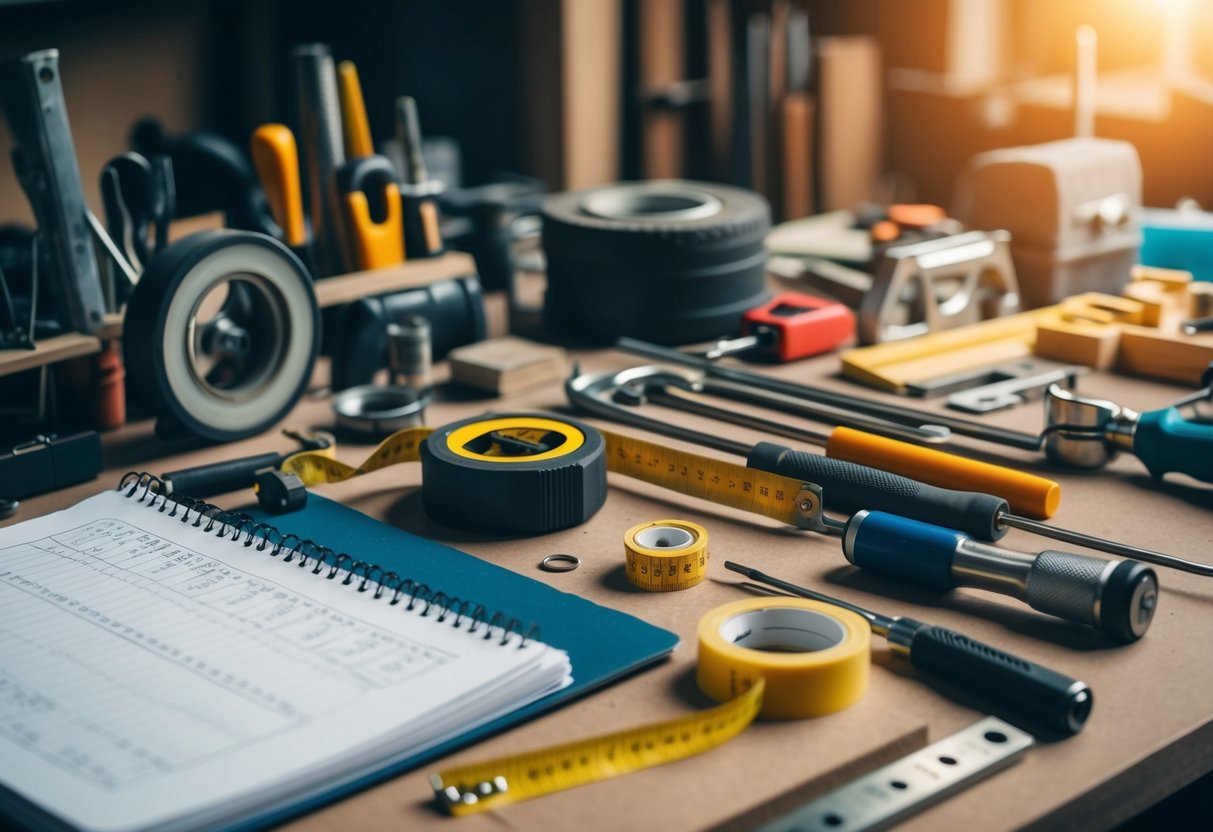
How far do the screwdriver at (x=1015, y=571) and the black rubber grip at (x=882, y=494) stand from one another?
39mm

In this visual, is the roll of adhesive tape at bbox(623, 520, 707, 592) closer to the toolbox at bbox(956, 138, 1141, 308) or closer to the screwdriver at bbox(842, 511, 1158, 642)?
the screwdriver at bbox(842, 511, 1158, 642)

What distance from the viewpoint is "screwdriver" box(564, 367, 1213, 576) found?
968 mm

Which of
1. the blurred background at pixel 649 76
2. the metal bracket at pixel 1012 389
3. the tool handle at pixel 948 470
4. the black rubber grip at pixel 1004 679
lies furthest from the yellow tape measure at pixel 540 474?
the blurred background at pixel 649 76

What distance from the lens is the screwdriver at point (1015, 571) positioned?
848mm

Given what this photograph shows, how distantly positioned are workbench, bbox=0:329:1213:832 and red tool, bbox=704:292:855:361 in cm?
30

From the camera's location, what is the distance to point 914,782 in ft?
2.33

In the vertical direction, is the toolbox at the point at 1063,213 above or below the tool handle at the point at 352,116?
below

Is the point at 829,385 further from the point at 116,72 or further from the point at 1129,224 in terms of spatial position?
the point at 116,72

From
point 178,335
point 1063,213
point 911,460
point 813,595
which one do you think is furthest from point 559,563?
point 1063,213

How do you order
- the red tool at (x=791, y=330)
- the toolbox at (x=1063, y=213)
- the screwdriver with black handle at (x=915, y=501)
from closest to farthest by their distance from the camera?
the screwdriver with black handle at (x=915, y=501) → the red tool at (x=791, y=330) → the toolbox at (x=1063, y=213)

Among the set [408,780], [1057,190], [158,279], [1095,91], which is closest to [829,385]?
[1057,190]

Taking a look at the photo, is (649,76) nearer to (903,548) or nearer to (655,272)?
(655,272)

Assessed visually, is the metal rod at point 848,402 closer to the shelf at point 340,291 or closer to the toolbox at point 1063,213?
the shelf at point 340,291

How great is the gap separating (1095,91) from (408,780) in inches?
75.5
